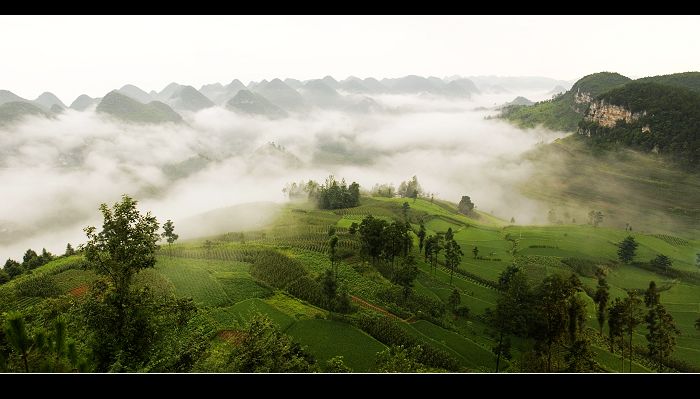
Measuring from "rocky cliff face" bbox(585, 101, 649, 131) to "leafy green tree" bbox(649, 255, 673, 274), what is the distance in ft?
156

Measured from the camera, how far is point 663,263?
35281 mm

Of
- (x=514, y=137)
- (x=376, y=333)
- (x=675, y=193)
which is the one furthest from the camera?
(x=514, y=137)

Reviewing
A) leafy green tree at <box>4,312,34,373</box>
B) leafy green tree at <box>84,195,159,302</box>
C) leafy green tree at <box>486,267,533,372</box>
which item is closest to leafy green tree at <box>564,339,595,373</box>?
leafy green tree at <box>486,267,533,372</box>

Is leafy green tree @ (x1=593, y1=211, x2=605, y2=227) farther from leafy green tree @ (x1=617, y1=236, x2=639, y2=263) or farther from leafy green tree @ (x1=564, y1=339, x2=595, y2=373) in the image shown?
leafy green tree @ (x1=564, y1=339, x2=595, y2=373)

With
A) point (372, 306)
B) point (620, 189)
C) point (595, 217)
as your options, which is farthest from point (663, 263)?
point (620, 189)

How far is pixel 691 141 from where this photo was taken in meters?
58.0

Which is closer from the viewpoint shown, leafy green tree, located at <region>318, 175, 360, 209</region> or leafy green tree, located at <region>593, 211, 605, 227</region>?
leafy green tree, located at <region>593, 211, 605, 227</region>

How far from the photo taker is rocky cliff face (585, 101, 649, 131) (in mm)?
74750

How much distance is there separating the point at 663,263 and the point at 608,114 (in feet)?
188

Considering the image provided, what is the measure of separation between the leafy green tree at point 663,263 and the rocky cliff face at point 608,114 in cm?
4759

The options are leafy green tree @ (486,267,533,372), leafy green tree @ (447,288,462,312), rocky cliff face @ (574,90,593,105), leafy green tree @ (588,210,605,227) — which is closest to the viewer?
leafy green tree @ (486,267,533,372)

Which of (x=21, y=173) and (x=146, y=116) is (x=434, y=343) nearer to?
(x=21, y=173)
